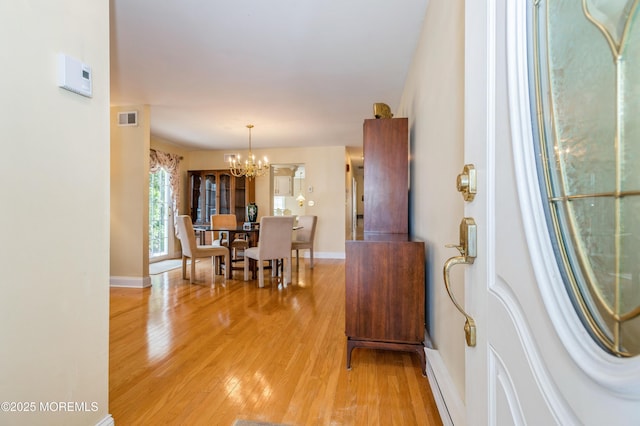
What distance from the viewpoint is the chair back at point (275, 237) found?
3.78 meters

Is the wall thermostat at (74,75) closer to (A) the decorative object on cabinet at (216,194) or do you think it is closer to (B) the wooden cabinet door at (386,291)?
(B) the wooden cabinet door at (386,291)

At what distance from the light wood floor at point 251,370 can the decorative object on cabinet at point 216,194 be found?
347 centimetres

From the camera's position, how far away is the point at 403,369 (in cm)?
187

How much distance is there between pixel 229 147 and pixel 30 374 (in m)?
5.96

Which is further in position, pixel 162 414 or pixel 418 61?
pixel 418 61

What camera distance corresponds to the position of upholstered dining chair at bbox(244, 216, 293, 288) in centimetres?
379

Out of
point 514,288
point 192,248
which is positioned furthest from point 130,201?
point 514,288

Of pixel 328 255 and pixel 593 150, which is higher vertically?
pixel 593 150

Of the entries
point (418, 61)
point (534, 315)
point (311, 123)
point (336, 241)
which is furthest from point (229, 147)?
point (534, 315)

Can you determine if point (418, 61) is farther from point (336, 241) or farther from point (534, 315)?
point (336, 241)

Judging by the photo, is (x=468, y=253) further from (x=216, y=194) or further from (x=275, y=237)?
(x=216, y=194)

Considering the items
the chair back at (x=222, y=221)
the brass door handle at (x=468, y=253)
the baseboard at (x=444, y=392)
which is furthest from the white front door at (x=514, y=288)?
the chair back at (x=222, y=221)

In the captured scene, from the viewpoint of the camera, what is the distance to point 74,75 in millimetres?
1145

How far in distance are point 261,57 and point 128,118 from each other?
2414mm
